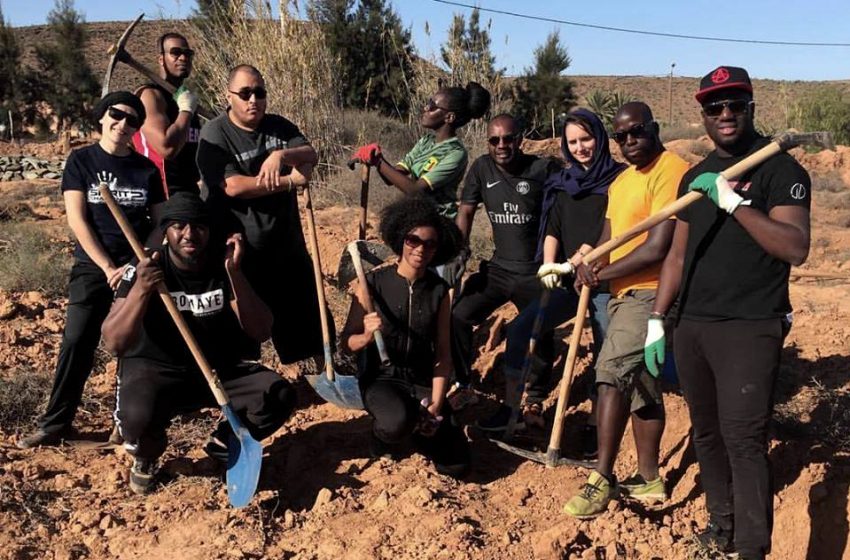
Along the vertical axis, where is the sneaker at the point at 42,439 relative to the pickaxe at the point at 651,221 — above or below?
below

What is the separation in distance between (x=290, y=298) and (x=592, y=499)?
1.97m

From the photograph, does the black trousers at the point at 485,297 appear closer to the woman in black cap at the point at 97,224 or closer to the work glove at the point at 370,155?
the work glove at the point at 370,155

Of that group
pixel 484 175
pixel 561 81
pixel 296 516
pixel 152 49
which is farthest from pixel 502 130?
pixel 152 49

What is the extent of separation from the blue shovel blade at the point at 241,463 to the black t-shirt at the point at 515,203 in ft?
5.64

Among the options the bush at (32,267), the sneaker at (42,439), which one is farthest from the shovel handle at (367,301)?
the bush at (32,267)

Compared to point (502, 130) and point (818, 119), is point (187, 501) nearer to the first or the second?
point (502, 130)

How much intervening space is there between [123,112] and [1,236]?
5.18m

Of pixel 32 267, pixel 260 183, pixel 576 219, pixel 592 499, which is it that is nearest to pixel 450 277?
pixel 576 219

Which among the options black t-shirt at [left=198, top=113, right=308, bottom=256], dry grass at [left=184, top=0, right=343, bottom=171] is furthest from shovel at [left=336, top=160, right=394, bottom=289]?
dry grass at [left=184, top=0, right=343, bottom=171]

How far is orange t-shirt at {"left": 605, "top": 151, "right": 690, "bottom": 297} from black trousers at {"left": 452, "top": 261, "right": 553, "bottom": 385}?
0.82 metres

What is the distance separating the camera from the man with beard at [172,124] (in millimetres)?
3969

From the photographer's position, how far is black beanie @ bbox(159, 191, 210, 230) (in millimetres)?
3375

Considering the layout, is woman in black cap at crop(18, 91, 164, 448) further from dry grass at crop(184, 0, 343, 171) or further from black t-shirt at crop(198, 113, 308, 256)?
dry grass at crop(184, 0, 343, 171)

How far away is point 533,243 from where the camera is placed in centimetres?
436
